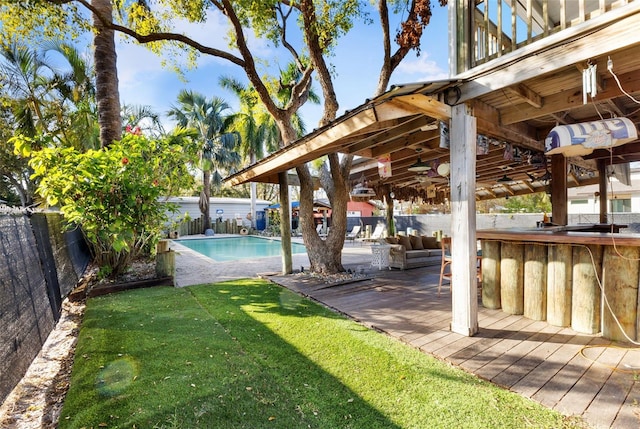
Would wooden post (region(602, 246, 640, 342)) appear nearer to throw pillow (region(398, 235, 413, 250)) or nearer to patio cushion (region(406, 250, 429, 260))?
patio cushion (region(406, 250, 429, 260))

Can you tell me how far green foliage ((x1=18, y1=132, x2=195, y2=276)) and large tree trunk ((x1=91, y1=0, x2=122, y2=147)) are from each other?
59.0 inches

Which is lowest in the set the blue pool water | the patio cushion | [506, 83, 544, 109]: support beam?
the blue pool water

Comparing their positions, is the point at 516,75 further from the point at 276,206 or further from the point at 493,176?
the point at 276,206

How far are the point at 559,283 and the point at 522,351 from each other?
1.15m

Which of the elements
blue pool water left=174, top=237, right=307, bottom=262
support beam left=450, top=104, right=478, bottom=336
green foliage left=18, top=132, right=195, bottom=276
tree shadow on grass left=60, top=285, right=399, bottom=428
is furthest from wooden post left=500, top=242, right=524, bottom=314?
blue pool water left=174, top=237, right=307, bottom=262

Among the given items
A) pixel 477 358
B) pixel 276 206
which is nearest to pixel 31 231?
pixel 477 358

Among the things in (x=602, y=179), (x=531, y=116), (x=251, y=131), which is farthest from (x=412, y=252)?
(x=251, y=131)

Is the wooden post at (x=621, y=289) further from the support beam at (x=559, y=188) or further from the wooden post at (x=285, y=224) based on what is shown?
the wooden post at (x=285, y=224)

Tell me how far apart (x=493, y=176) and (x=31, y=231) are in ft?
37.6

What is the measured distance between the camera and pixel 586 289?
3.60m

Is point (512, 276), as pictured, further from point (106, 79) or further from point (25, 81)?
point (25, 81)

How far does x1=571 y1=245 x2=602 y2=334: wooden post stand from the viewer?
3.54 m

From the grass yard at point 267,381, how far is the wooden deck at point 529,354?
0.22m

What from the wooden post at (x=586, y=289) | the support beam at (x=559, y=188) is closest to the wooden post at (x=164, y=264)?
the wooden post at (x=586, y=289)
